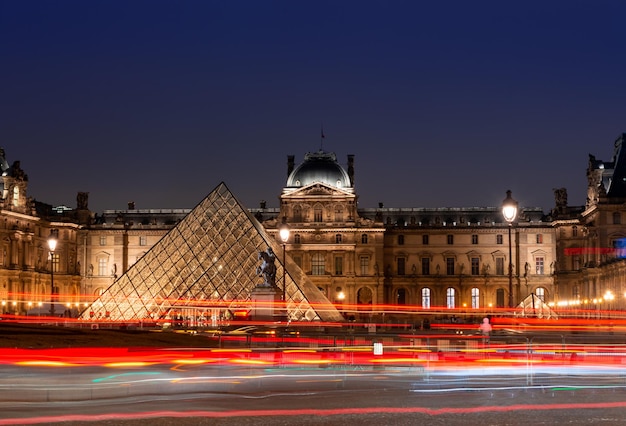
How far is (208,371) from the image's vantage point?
59.8 ft

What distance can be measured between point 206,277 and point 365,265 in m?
29.2

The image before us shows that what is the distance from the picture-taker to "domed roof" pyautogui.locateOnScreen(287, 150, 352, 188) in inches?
3155

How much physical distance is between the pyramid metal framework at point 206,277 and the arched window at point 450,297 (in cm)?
3030

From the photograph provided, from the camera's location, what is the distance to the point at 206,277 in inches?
2051

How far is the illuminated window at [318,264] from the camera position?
7944 centimetres

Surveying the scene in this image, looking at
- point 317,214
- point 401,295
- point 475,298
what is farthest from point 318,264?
point 475,298

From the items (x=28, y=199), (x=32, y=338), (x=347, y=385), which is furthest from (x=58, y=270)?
(x=347, y=385)

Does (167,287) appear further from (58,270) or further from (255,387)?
(255,387)

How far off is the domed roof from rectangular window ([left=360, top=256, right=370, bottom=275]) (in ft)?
19.5

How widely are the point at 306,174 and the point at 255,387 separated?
65.0 metres

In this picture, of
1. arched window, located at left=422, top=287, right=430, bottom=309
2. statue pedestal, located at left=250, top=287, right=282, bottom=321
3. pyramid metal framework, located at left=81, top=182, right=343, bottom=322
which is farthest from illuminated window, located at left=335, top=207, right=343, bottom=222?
statue pedestal, located at left=250, top=287, right=282, bottom=321

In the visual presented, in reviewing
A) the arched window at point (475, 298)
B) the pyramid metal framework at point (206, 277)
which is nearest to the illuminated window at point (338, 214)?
the arched window at point (475, 298)

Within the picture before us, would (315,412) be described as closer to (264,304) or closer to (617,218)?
(264,304)

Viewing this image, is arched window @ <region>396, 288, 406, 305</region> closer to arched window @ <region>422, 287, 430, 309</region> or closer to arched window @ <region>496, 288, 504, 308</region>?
arched window @ <region>422, 287, 430, 309</region>
